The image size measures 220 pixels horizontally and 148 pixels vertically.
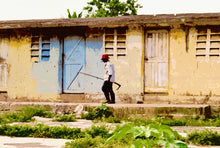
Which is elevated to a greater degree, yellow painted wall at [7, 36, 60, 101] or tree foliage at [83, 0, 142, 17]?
tree foliage at [83, 0, 142, 17]

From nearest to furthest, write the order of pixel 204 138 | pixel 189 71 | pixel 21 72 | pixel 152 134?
pixel 152 134 < pixel 204 138 < pixel 189 71 < pixel 21 72

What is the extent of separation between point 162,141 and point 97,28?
10515 millimetres

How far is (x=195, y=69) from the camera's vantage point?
10.7 m

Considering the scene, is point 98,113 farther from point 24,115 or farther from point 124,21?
point 124,21

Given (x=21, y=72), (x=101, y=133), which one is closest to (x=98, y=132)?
(x=101, y=133)

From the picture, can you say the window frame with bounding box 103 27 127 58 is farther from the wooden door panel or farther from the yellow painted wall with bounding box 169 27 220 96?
the yellow painted wall with bounding box 169 27 220 96

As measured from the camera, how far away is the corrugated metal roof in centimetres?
1024

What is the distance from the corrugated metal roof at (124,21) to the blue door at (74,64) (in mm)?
887

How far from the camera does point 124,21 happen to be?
35.6 feet

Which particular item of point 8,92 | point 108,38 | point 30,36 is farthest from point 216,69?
point 8,92

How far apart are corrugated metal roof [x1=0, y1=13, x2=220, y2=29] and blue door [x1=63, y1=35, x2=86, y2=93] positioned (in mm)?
887

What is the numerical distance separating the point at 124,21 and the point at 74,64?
2.61 m

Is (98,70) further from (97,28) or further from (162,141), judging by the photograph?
(162,141)

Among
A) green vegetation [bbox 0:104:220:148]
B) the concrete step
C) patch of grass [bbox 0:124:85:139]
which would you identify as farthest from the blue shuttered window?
patch of grass [bbox 0:124:85:139]
